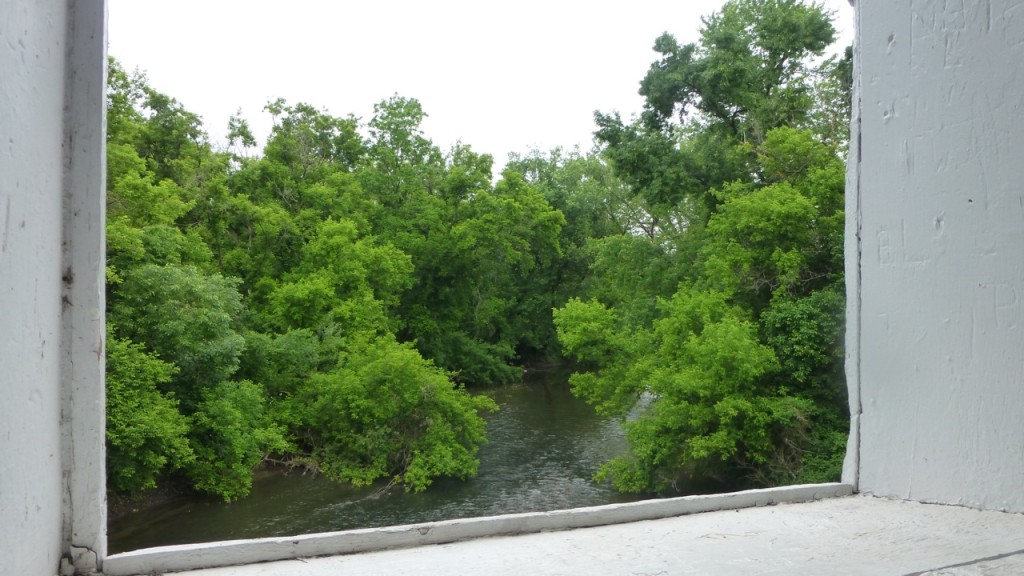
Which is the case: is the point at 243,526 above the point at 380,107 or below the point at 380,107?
below

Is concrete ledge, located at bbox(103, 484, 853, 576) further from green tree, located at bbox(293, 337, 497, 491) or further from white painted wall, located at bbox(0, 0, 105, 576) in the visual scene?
green tree, located at bbox(293, 337, 497, 491)

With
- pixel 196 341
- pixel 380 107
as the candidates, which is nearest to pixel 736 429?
pixel 196 341

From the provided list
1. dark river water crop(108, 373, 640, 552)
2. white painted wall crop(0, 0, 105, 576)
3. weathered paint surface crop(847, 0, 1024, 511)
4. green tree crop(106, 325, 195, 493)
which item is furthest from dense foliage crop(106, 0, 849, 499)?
white painted wall crop(0, 0, 105, 576)

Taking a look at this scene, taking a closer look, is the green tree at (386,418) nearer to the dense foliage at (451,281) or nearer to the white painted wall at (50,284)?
the dense foliage at (451,281)

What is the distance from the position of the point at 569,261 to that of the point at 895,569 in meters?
27.5

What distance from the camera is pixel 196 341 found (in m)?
14.5

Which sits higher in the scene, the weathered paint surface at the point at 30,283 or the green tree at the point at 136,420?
the weathered paint surface at the point at 30,283

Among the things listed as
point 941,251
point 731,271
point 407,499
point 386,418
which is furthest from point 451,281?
point 941,251

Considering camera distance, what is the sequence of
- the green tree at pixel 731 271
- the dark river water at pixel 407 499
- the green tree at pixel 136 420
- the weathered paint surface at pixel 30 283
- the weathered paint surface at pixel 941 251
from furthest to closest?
the green tree at pixel 731 271
the dark river water at pixel 407 499
the green tree at pixel 136 420
the weathered paint surface at pixel 941 251
the weathered paint surface at pixel 30 283

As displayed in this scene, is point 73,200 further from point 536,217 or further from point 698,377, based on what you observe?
point 536,217

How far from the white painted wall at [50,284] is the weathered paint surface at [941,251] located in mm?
1389

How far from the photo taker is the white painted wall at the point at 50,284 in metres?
0.92

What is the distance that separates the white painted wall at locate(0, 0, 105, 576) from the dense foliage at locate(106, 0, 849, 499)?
41.2 ft

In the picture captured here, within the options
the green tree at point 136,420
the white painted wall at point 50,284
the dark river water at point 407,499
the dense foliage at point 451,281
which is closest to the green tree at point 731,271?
the dense foliage at point 451,281
